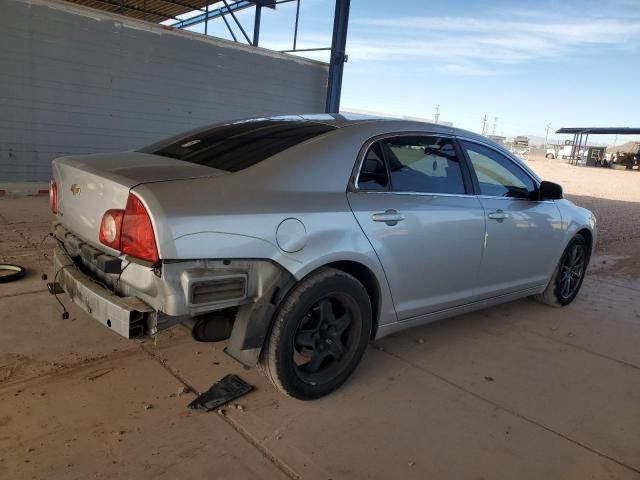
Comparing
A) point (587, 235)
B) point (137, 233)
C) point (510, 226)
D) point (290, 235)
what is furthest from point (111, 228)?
point (587, 235)

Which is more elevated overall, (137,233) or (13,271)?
(137,233)

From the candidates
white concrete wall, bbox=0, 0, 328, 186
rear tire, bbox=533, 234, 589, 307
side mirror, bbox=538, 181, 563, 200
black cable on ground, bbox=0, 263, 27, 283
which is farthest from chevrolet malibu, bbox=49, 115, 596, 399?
white concrete wall, bbox=0, 0, 328, 186

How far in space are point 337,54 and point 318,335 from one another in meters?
9.96

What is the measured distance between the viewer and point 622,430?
121 inches

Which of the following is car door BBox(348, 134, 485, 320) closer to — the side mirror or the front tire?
the front tire

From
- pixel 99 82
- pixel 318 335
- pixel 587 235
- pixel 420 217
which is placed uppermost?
pixel 99 82

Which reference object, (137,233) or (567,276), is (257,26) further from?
(137,233)

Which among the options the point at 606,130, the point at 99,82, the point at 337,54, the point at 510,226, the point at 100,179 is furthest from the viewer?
the point at 606,130

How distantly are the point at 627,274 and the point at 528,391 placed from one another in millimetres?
4326

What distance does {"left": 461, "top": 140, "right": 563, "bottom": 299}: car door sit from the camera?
3980 millimetres

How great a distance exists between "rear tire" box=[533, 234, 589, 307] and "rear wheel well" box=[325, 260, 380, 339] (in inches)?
95.8

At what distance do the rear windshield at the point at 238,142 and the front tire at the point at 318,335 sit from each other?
2.49 feet

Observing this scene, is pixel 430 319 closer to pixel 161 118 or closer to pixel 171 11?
pixel 161 118

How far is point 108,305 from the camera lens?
2557 millimetres
